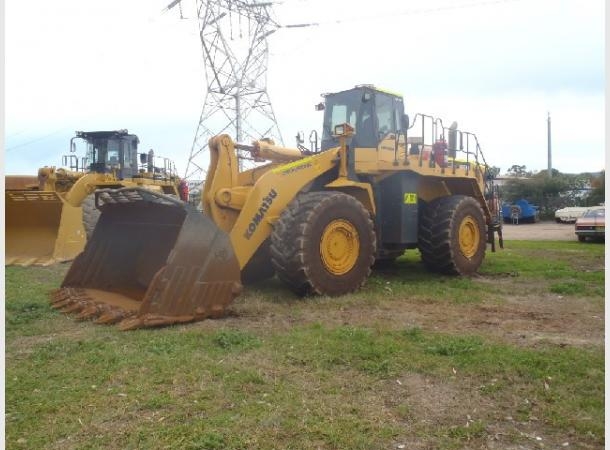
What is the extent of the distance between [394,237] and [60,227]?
6666mm

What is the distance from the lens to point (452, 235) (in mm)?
9539

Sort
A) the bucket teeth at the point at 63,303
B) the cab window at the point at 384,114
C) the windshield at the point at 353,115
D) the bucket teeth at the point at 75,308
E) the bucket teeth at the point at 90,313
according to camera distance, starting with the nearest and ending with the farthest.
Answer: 1. the bucket teeth at the point at 90,313
2. the bucket teeth at the point at 75,308
3. the bucket teeth at the point at 63,303
4. the windshield at the point at 353,115
5. the cab window at the point at 384,114

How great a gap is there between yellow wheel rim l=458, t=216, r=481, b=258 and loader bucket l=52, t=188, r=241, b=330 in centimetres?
498

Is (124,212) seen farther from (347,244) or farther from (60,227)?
(60,227)

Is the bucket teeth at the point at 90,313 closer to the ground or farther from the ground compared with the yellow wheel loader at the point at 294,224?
closer to the ground

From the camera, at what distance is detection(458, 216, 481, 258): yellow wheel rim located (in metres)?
9.97

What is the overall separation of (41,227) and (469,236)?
27.8 feet

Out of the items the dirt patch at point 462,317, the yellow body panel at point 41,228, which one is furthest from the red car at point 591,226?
the yellow body panel at point 41,228

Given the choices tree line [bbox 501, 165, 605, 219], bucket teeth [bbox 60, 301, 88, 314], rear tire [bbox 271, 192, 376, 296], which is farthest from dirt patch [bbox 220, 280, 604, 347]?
tree line [bbox 501, 165, 605, 219]

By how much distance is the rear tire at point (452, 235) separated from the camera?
31.3ft

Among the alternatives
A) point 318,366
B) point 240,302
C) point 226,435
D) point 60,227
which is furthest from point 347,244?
point 60,227

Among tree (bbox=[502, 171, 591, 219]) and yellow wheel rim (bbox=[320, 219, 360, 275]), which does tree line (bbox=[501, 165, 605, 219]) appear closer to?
tree (bbox=[502, 171, 591, 219])

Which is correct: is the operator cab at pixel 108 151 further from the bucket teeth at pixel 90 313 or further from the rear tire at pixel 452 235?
the bucket teeth at pixel 90 313

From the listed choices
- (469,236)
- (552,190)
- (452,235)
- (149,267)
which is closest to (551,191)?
(552,190)
